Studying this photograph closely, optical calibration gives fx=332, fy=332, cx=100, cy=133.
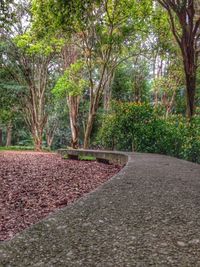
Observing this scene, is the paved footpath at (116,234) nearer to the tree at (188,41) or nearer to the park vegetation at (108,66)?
the park vegetation at (108,66)

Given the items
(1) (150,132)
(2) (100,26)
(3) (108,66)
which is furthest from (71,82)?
(1) (150,132)

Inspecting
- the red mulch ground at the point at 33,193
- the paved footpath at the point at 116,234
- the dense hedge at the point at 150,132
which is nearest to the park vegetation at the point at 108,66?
the dense hedge at the point at 150,132

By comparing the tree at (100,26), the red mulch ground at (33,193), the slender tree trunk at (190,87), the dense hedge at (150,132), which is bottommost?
the red mulch ground at (33,193)

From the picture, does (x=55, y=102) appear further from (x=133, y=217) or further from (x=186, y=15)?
(x=133, y=217)

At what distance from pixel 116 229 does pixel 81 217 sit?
360 millimetres

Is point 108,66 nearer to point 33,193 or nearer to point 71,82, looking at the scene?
point 71,82

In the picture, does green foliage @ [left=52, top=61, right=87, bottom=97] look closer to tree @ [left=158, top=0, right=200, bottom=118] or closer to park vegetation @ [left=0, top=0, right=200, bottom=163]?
park vegetation @ [left=0, top=0, right=200, bottom=163]

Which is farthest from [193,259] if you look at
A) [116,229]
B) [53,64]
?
[53,64]

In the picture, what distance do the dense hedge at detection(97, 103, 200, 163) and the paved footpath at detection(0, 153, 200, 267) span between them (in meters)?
5.78

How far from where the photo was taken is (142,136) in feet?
35.1

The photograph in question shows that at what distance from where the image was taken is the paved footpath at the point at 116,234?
1667 millimetres

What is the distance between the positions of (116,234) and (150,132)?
332 inches

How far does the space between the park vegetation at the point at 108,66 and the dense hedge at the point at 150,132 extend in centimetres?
3

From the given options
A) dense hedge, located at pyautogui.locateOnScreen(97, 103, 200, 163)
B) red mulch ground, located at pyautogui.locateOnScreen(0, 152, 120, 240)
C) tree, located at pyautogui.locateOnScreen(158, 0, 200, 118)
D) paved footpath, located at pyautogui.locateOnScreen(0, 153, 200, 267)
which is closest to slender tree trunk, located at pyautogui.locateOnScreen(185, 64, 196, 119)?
tree, located at pyautogui.locateOnScreen(158, 0, 200, 118)
